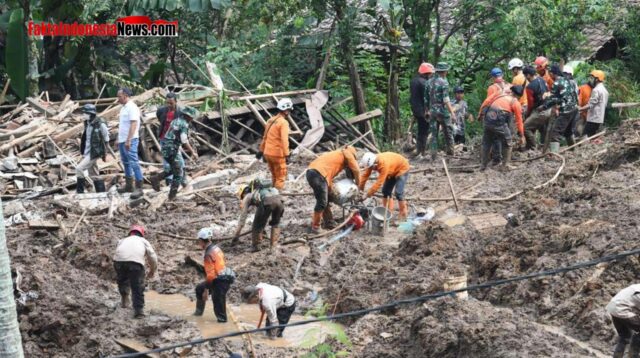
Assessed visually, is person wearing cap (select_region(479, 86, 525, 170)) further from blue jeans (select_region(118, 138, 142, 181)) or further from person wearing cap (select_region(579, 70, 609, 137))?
blue jeans (select_region(118, 138, 142, 181))

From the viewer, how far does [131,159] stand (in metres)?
17.2

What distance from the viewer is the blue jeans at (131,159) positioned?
16984 millimetres

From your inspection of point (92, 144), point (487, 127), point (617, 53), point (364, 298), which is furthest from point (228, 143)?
point (617, 53)

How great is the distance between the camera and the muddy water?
12102mm

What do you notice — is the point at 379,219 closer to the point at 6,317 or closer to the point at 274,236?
the point at 274,236

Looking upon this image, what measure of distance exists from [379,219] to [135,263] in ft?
14.4

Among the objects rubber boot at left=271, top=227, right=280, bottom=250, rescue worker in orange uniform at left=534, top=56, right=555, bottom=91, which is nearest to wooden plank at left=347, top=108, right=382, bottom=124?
rescue worker in orange uniform at left=534, top=56, right=555, bottom=91

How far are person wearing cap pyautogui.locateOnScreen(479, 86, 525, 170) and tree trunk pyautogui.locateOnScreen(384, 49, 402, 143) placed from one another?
18.4ft

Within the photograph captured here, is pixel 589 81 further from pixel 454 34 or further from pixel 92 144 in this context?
pixel 92 144

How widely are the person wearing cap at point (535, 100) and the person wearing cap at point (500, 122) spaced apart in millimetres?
640

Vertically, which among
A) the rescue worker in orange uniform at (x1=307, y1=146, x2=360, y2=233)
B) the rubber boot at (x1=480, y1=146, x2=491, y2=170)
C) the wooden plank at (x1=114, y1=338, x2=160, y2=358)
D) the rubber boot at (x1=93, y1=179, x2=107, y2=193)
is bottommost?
the wooden plank at (x1=114, y1=338, x2=160, y2=358)

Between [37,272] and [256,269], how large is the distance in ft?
9.76

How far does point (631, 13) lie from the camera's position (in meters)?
24.0

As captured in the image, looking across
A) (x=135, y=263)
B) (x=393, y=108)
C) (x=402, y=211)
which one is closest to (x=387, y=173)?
(x=402, y=211)
